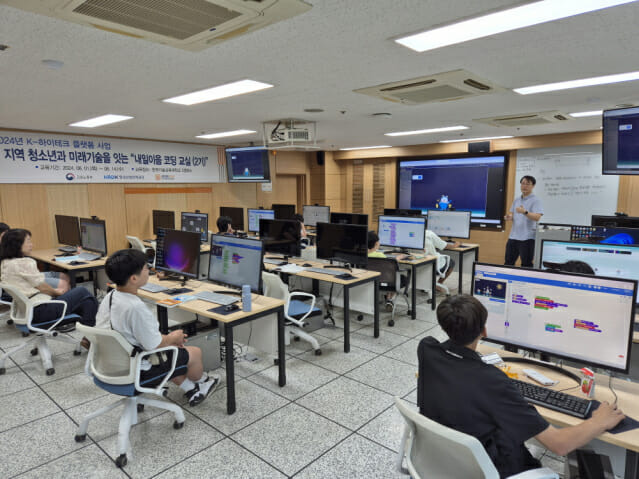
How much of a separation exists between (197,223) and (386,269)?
3.61 m

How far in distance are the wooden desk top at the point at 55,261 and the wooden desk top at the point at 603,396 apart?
4748mm

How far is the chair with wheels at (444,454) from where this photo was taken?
3.98 feet

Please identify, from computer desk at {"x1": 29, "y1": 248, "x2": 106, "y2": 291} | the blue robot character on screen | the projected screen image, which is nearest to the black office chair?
computer desk at {"x1": 29, "y1": 248, "x2": 106, "y2": 291}

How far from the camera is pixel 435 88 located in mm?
3469

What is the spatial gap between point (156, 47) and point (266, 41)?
2.38 ft

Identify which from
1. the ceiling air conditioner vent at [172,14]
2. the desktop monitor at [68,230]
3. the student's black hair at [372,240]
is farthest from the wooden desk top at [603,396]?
the desktop monitor at [68,230]

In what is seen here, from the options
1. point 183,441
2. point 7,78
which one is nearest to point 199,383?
point 183,441

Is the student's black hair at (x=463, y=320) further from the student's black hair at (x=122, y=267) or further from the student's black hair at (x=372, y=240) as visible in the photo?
the student's black hair at (x=372, y=240)

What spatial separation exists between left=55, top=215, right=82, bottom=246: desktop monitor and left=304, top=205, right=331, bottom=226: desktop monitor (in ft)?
13.8

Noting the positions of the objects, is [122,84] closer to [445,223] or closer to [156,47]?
[156,47]

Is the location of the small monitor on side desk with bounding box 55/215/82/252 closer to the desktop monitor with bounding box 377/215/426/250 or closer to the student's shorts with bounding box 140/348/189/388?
the student's shorts with bounding box 140/348/189/388

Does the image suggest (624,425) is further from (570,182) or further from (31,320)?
(570,182)

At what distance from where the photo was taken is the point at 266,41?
92.7 inches

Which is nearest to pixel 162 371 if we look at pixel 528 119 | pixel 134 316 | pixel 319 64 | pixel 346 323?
pixel 134 316
